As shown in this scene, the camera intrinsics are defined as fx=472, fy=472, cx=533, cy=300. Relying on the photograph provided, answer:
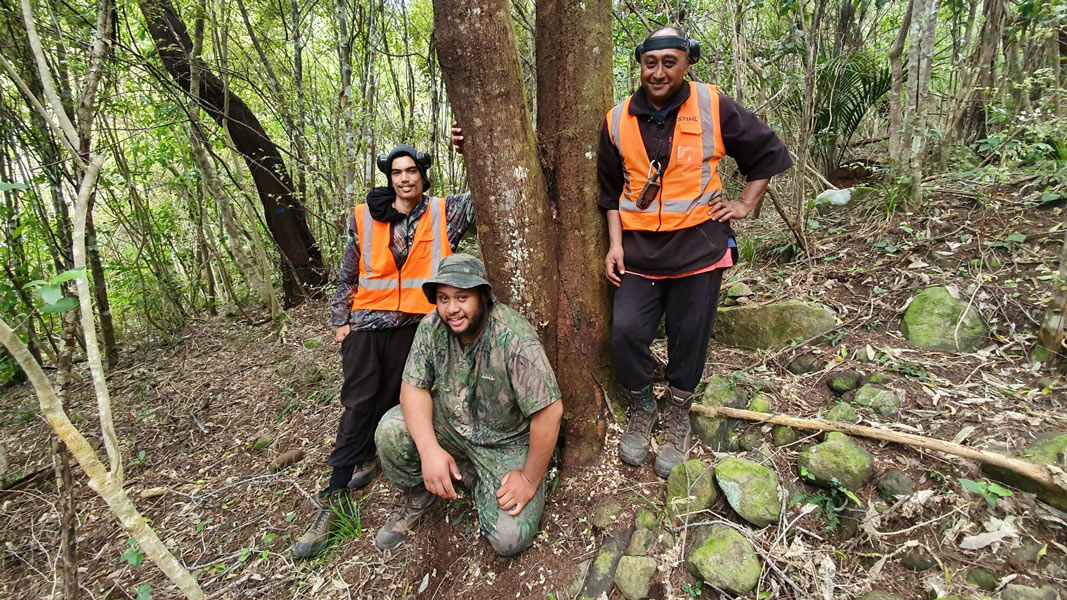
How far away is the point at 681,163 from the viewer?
230cm

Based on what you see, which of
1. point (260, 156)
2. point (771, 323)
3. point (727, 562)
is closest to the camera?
point (727, 562)

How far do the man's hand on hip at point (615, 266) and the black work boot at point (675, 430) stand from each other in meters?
0.70

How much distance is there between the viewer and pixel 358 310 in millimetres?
3004

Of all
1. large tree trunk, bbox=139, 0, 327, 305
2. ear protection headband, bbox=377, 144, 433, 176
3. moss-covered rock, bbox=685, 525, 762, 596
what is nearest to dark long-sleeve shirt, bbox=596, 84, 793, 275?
ear protection headband, bbox=377, 144, 433, 176

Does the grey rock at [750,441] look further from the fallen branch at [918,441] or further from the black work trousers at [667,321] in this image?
the black work trousers at [667,321]

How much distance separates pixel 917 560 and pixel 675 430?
42.8 inches

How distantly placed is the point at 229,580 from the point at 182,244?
22.6ft

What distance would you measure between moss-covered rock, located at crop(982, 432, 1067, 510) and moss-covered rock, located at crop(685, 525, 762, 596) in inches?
42.5

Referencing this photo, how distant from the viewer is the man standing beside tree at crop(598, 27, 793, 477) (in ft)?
7.47

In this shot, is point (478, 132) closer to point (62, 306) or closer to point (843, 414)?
point (62, 306)

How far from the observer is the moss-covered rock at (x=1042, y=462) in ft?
6.18

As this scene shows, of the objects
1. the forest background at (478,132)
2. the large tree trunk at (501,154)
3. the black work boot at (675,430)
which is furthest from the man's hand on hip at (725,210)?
the black work boot at (675,430)

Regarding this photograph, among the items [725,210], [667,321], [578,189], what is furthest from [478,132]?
[667,321]

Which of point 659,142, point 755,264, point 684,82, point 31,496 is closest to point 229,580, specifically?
point 31,496
